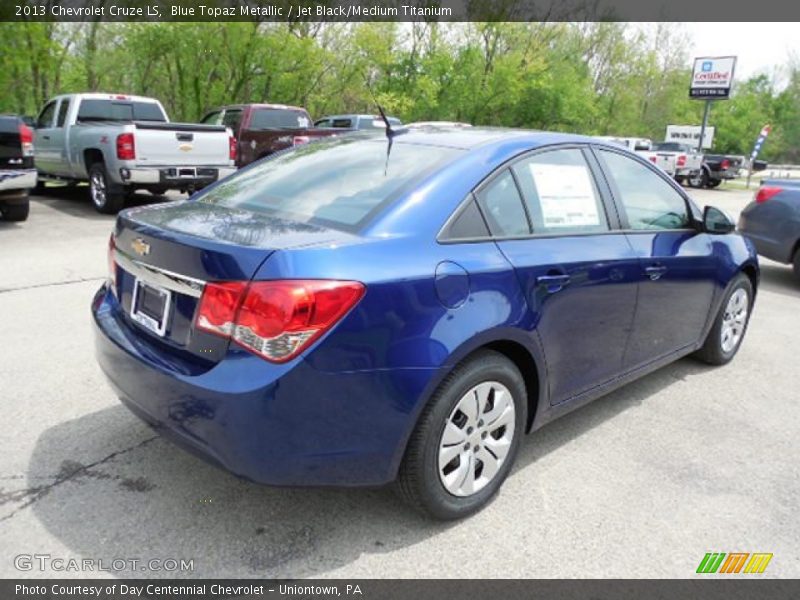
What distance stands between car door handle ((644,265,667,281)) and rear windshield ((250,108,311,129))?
11.6 metres

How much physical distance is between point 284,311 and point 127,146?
9.01 m

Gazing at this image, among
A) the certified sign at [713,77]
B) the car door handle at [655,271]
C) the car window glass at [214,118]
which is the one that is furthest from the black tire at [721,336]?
the certified sign at [713,77]

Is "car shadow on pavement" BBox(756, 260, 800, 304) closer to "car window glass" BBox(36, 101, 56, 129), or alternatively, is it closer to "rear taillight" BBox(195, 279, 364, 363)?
"rear taillight" BBox(195, 279, 364, 363)

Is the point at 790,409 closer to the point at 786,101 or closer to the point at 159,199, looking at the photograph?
the point at 159,199

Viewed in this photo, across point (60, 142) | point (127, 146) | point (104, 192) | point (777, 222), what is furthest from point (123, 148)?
point (777, 222)

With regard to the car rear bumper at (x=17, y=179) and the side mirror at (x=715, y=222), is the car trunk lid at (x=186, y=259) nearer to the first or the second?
the side mirror at (x=715, y=222)

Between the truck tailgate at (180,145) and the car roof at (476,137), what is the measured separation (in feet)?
25.6

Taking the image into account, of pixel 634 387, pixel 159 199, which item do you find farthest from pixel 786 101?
pixel 634 387

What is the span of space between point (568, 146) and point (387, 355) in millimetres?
1745

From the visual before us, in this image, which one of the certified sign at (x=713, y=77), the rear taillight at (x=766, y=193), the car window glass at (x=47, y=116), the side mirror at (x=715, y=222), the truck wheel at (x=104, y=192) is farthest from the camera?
the certified sign at (x=713, y=77)

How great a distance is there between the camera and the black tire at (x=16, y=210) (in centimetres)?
916

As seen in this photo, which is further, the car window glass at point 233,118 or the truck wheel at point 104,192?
the car window glass at point 233,118

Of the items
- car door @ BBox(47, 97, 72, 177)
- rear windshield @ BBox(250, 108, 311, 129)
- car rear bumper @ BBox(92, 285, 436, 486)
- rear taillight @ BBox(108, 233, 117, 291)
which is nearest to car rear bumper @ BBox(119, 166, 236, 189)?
car door @ BBox(47, 97, 72, 177)

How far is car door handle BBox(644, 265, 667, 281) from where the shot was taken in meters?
3.54
